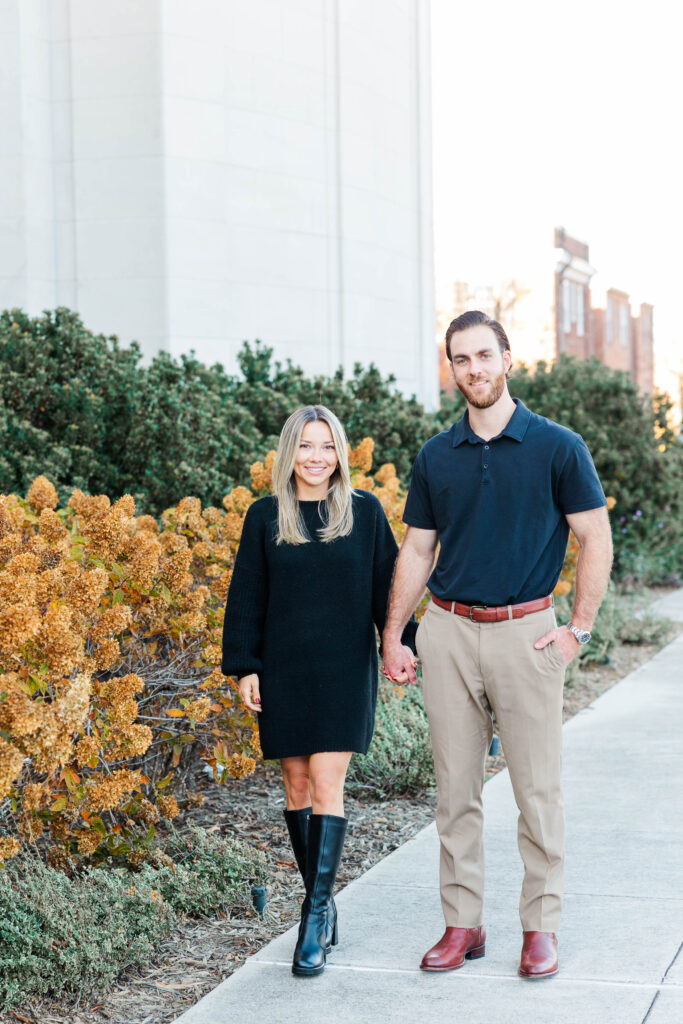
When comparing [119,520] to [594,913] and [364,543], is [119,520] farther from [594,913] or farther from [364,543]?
[594,913]

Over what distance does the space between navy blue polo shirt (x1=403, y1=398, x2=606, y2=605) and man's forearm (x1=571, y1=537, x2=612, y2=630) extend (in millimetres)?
88

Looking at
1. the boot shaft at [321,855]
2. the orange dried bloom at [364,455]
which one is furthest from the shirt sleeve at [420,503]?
the orange dried bloom at [364,455]

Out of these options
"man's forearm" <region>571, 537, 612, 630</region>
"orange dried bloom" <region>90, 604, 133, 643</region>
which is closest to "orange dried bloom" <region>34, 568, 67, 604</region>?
"orange dried bloom" <region>90, 604, 133, 643</region>

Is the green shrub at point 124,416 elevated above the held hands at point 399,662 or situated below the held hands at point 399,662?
above

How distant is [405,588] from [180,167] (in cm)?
834

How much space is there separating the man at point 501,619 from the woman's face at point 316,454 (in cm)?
34

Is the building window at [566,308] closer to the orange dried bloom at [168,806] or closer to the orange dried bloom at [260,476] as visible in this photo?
the orange dried bloom at [260,476]

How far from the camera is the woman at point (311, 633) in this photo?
404cm

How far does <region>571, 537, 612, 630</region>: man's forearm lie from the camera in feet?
12.6

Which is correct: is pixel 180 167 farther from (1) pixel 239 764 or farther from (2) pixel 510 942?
(2) pixel 510 942

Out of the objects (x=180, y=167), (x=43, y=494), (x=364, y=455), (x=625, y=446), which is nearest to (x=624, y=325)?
(x=625, y=446)

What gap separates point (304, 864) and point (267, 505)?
4.02ft

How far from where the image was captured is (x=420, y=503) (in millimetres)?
4082

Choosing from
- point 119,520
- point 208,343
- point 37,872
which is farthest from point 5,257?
point 37,872
